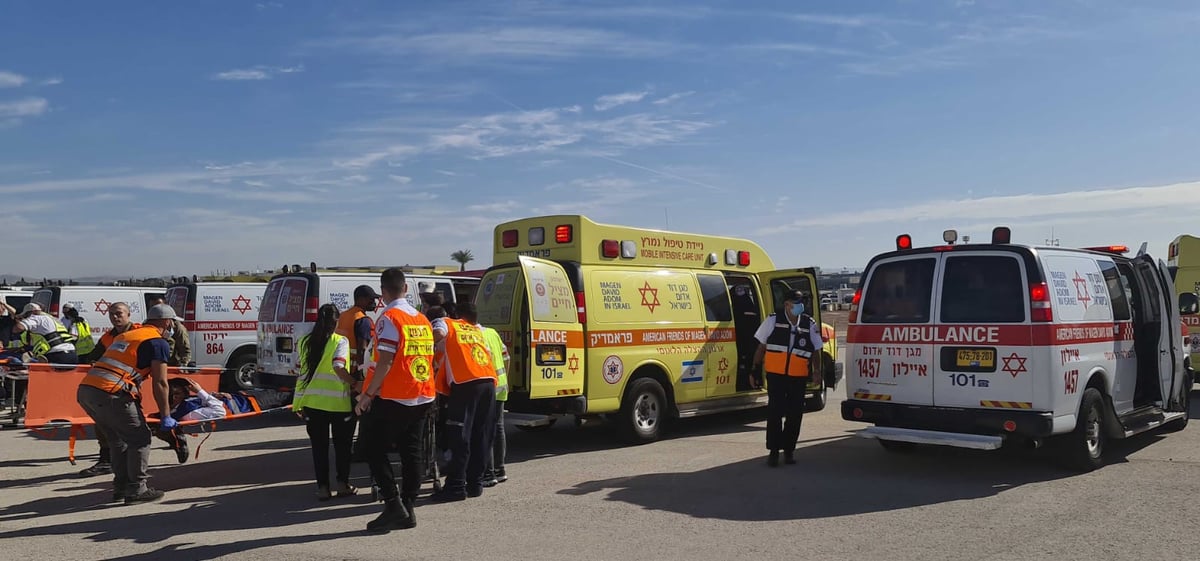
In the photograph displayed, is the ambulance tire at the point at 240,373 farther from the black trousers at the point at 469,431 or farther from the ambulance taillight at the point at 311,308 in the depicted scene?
the black trousers at the point at 469,431

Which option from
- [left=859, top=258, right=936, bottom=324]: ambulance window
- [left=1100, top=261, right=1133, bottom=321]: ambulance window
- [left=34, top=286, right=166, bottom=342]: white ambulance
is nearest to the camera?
[left=859, top=258, right=936, bottom=324]: ambulance window

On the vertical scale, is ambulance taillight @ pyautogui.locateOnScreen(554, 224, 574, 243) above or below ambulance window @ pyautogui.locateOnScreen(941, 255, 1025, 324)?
above

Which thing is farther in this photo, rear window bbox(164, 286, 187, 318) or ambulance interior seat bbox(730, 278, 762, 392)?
rear window bbox(164, 286, 187, 318)

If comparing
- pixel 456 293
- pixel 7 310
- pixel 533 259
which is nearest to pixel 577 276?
pixel 533 259

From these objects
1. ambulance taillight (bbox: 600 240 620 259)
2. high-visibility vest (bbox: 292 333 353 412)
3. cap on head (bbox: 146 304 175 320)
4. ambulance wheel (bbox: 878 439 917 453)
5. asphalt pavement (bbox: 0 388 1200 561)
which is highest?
ambulance taillight (bbox: 600 240 620 259)

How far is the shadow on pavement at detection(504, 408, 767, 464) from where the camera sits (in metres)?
9.96

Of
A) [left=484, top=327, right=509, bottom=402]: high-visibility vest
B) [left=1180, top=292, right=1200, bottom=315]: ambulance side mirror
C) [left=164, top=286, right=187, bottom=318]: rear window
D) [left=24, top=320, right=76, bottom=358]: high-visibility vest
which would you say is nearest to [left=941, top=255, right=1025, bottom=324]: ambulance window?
[left=484, top=327, right=509, bottom=402]: high-visibility vest

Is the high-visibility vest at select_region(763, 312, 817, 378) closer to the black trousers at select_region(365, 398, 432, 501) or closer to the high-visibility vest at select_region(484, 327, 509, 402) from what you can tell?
the high-visibility vest at select_region(484, 327, 509, 402)

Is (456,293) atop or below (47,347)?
atop

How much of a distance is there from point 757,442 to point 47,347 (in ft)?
35.1

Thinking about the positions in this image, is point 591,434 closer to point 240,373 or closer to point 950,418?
point 950,418

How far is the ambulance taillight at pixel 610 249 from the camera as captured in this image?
402 inches

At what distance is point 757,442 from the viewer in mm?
10242

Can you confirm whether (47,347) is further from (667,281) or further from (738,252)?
(738,252)
